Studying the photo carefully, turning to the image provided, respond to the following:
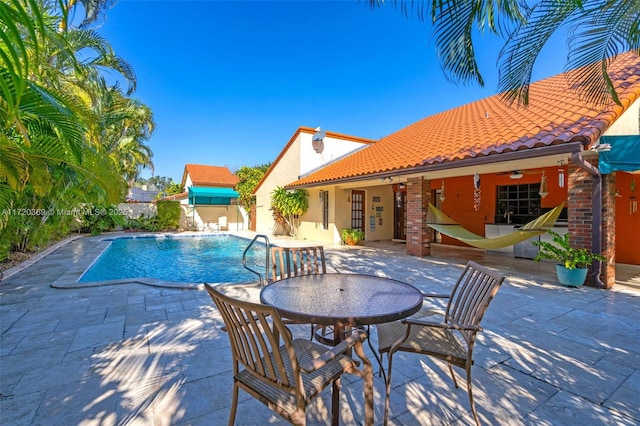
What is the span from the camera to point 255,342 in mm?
1831

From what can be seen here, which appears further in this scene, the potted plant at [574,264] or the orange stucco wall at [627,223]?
the orange stucco wall at [627,223]

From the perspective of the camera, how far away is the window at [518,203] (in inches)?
400

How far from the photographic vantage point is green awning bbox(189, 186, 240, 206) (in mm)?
21797

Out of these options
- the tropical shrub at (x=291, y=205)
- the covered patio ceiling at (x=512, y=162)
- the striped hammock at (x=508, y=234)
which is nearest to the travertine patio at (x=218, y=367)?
the striped hammock at (x=508, y=234)

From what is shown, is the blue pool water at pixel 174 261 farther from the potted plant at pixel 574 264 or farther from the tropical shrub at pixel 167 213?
the potted plant at pixel 574 264

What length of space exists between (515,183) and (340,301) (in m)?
10.6

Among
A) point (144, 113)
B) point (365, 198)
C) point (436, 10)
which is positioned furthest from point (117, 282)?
point (144, 113)

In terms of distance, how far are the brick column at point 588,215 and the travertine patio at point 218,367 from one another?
728mm

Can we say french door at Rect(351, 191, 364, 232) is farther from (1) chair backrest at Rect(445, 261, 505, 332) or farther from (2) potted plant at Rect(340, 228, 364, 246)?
(1) chair backrest at Rect(445, 261, 505, 332)

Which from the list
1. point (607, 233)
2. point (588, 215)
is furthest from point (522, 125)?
point (607, 233)

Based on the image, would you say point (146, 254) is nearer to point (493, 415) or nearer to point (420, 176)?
point (420, 176)

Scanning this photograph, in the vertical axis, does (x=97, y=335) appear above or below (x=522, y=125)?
below

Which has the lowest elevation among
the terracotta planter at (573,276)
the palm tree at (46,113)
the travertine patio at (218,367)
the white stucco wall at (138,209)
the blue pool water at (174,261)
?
the blue pool water at (174,261)

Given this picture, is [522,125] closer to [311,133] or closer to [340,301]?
[340,301]
